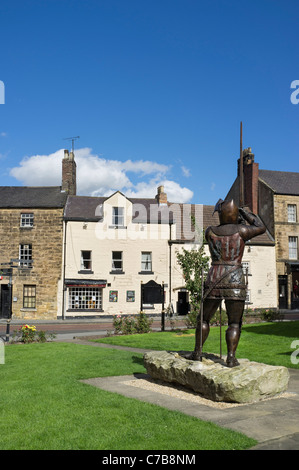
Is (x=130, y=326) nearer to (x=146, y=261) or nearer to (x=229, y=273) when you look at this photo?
(x=146, y=261)

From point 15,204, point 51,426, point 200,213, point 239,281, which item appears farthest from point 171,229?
point 51,426

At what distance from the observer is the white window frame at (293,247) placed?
3694cm

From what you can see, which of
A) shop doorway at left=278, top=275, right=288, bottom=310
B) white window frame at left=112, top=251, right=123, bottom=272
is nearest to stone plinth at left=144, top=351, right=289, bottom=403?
white window frame at left=112, top=251, right=123, bottom=272

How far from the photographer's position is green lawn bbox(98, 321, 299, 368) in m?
12.4

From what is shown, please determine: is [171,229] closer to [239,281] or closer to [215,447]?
[239,281]

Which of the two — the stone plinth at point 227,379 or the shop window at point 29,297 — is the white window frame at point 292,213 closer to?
the shop window at point 29,297

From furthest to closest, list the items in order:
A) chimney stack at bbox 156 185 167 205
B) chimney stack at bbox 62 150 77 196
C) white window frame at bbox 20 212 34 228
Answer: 1. chimney stack at bbox 156 185 167 205
2. chimney stack at bbox 62 150 77 196
3. white window frame at bbox 20 212 34 228

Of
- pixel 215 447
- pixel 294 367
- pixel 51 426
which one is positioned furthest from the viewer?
pixel 294 367

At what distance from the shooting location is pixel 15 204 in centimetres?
3269

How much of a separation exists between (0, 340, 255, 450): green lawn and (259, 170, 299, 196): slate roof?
31.0m

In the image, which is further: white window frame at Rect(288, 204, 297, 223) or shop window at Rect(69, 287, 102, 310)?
white window frame at Rect(288, 204, 297, 223)

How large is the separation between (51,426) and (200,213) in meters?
32.2

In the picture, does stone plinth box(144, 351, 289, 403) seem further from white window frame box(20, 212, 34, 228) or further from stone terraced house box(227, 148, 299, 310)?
stone terraced house box(227, 148, 299, 310)
